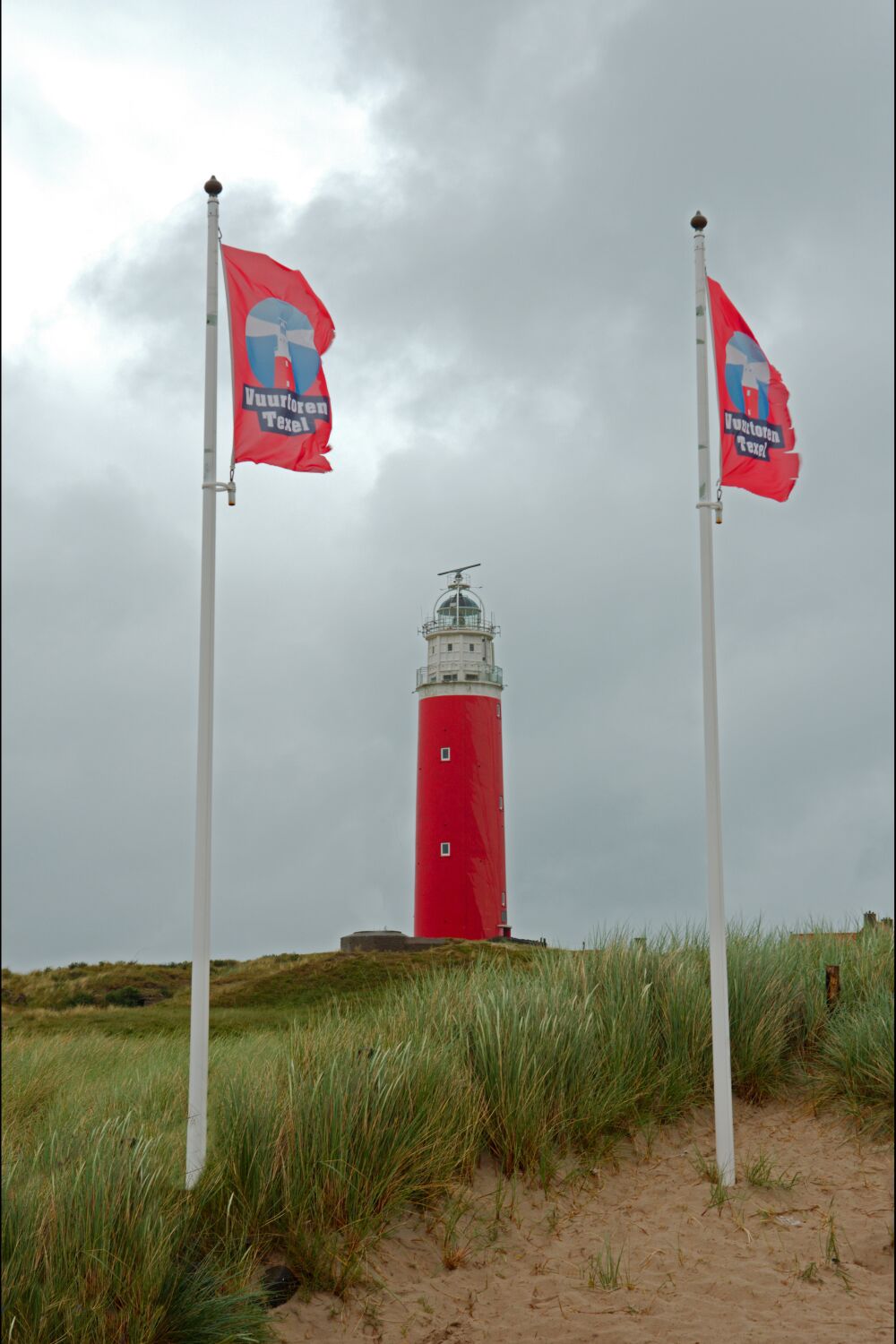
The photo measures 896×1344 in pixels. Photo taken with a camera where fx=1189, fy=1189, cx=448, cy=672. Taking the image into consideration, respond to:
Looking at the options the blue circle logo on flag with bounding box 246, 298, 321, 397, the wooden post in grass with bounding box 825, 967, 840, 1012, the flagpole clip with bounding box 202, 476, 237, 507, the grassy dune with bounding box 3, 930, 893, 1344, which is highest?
the blue circle logo on flag with bounding box 246, 298, 321, 397

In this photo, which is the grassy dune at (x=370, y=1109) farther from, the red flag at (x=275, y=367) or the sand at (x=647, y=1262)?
the red flag at (x=275, y=367)

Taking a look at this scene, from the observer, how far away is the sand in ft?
27.5

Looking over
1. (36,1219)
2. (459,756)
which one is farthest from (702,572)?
(459,756)

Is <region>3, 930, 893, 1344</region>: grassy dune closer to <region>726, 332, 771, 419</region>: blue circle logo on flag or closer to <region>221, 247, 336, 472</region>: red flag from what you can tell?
<region>221, 247, 336, 472</region>: red flag

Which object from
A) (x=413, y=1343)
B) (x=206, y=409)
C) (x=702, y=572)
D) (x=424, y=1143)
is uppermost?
(x=206, y=409)

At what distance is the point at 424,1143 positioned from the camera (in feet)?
32.7

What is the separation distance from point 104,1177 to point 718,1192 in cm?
531

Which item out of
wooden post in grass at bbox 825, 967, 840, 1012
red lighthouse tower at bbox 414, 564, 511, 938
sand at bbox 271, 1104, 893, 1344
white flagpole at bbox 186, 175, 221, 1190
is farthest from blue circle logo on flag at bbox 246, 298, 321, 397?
red lighthouse tower at bbox 414, 564, 511, 938

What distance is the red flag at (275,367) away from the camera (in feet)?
34.5

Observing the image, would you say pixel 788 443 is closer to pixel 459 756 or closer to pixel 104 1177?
pixel 104 1177

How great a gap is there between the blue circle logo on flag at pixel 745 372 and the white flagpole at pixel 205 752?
5.01 m

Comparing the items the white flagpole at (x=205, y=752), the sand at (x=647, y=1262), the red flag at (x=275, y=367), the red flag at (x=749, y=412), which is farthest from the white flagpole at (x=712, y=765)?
the white flagpole at (x=205, y=752)

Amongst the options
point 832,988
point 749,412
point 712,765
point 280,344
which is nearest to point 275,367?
point 280,344

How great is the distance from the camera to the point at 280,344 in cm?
1083
